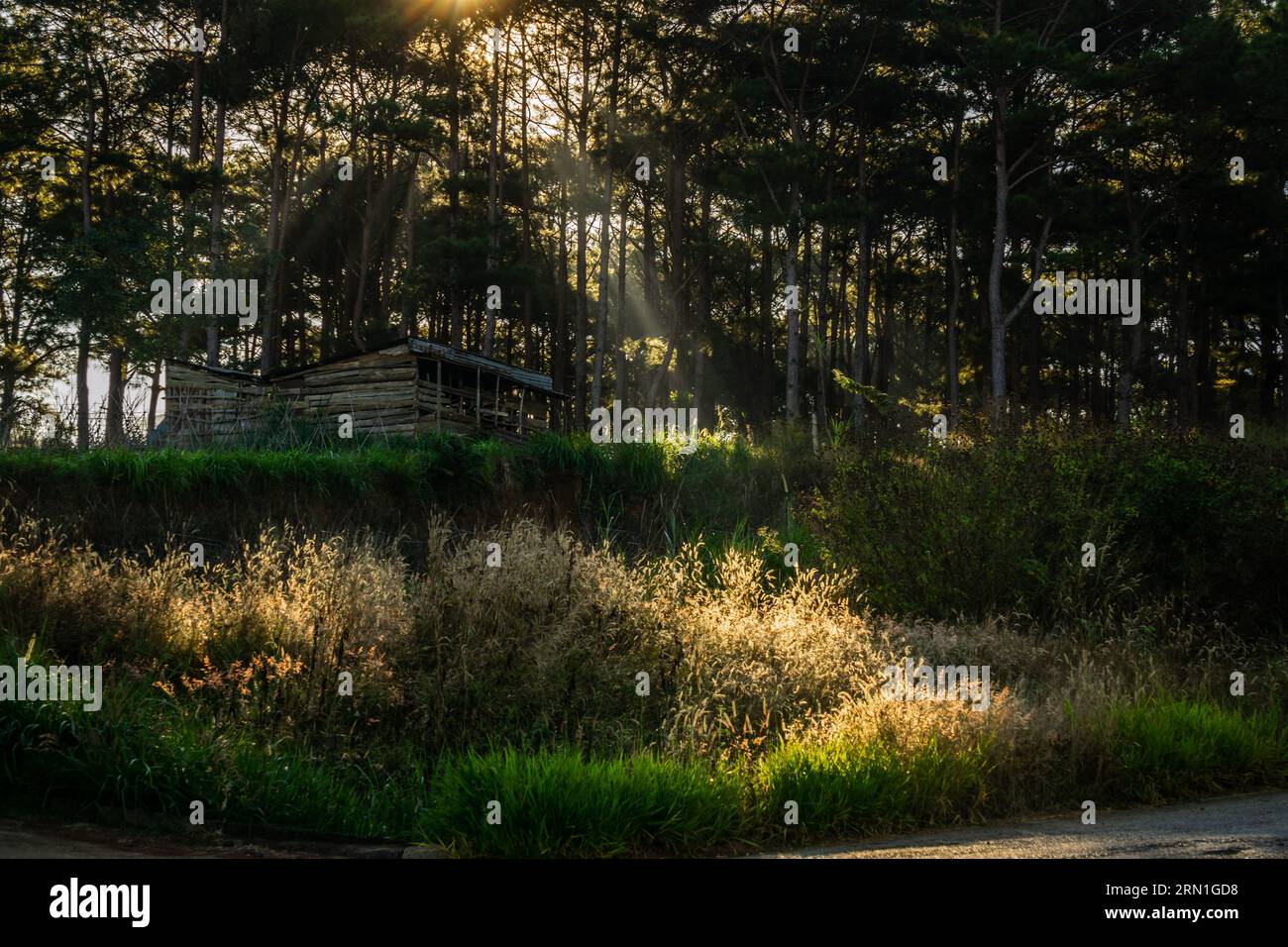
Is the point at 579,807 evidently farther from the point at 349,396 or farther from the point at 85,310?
the point at 85,310

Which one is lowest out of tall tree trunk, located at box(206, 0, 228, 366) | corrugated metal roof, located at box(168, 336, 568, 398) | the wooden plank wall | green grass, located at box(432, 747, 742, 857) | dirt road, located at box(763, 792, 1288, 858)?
dirt road, located at box(763, 792, 1288, 858)

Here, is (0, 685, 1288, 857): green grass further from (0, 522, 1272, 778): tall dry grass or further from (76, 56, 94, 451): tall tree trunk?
(76, 56, 94, 451): tall tree trunk

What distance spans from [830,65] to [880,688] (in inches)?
1244

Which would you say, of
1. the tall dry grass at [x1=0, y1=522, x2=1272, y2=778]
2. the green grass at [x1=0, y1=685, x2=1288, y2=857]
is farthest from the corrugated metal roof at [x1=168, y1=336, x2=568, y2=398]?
the green grass at [x1=0, y1=685, x2=1288, y2=857]

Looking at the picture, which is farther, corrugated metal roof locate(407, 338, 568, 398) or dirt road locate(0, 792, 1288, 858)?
corrugated metal roof locate(407, 338, 568, 398)

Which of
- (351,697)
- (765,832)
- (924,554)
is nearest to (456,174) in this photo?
(924,554)

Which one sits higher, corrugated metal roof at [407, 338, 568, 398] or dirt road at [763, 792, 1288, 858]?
corrugated metal roof at [407, 338, 568, 398]

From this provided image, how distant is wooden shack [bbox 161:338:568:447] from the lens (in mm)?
26828

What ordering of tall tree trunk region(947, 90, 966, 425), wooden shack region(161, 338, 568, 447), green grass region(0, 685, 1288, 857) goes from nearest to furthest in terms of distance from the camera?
green grass region(0, 685, 1288, 857) → wooden shack region(161, 338, 568, 447) → tall tree trunk region(947, 90, 966, 425)

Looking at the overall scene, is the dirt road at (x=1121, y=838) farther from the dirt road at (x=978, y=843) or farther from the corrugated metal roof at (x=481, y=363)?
the corrugated metal roof at (x=481, y=363)

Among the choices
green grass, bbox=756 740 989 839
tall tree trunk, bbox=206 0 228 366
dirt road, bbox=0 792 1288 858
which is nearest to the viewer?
dirt road, bbox=0 792 1288 858

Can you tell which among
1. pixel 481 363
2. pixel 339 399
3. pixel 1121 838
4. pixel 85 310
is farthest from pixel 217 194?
pixel 1121 838

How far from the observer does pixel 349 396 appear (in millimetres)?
28781

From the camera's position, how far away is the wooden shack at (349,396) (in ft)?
88.0
